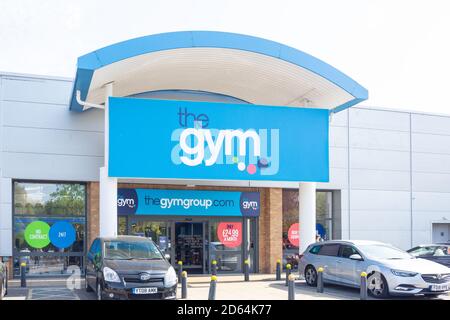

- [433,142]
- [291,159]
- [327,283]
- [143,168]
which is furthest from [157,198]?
[433,142]

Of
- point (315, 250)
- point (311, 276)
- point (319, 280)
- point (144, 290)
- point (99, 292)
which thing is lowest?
point (311, 276)

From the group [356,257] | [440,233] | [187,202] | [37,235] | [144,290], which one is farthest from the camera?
[440,233]

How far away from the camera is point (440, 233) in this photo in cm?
2644

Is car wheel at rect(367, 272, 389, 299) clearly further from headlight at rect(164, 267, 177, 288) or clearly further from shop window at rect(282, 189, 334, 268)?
shop window at rect(282, 189, 334, 268)

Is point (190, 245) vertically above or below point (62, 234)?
below

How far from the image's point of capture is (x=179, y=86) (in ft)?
67.9

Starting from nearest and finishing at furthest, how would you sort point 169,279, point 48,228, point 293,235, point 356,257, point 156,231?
point 169,279, point 356,257, point 48,228, point 156,231, point 293,235

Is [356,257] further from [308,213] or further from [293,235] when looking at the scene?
[293,235]

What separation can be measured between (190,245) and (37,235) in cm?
531

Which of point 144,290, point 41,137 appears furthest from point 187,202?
point 144,290

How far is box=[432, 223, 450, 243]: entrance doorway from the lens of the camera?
86.3 feet

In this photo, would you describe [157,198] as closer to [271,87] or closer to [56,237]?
[56,237]

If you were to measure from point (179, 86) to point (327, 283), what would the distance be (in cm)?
826

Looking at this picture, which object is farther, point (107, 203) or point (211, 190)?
point (211, 190)
